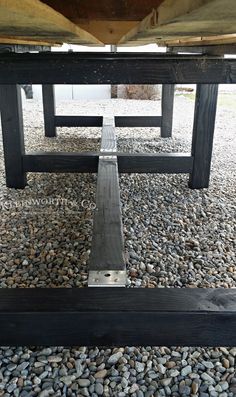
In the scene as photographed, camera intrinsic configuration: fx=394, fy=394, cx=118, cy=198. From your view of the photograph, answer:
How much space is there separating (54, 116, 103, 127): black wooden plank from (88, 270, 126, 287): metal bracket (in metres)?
3.38

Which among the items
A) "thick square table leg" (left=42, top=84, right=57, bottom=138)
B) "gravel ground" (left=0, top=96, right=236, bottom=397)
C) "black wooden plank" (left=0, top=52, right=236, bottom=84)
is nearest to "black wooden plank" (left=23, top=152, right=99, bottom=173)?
"gravel ground" (left=0, top=96, right=236, bottom=397)

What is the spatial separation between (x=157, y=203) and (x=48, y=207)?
27.5 inches

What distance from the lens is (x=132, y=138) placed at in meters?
4.48

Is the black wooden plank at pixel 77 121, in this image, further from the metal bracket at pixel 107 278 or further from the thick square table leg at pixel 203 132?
the metal bracket at pixel 107 278

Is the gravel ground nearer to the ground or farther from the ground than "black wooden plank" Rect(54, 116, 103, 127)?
nearer to the ground

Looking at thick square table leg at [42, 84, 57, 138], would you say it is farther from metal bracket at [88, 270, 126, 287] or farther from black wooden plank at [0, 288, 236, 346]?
black wooden plank at [0, 288, 236, 346]

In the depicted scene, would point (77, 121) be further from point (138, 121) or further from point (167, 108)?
point (167, 108)

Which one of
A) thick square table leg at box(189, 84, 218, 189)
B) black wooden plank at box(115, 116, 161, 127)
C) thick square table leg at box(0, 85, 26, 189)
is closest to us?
thick square table leg at box(0, 85, 26, 189)

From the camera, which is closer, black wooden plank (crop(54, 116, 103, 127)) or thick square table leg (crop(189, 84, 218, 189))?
thick square table leg (crop(189, 84, 218, 189))

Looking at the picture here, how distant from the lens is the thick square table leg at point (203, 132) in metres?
2.62

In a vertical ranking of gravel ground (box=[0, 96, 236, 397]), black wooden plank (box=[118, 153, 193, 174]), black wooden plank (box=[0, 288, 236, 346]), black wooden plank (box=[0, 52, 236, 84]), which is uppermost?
black wooden plank (box=[0, 52, 236, 84])

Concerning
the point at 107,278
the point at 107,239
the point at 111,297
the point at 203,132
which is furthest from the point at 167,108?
the point at 111,297

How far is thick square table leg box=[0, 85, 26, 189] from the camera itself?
2.47 m

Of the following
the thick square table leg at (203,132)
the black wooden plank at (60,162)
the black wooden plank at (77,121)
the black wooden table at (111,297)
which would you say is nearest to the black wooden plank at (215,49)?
the thick square table leg at (203,132)
